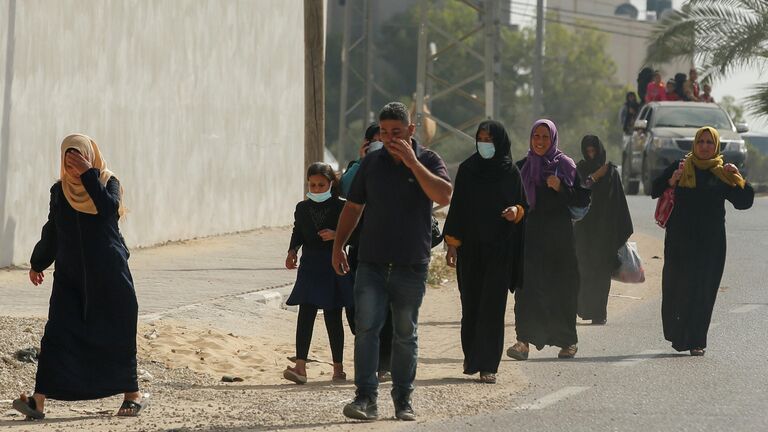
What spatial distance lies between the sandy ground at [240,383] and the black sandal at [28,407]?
0.07 m

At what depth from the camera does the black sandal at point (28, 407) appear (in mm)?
9297

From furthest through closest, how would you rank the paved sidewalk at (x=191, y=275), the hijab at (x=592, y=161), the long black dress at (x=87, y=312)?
the hijab at (x=592, y=161) → the paved sidewalk at (x=191, y=275) → the long black dress at (x=87, y=312)

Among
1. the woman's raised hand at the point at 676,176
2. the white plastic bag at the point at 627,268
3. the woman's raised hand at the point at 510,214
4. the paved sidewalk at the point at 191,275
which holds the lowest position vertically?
the paved sidewalk at the point at 191,275

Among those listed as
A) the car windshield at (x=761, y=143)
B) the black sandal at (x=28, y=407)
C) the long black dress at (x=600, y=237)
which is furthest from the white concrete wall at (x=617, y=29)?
the black sandal at (x=28, y=407)

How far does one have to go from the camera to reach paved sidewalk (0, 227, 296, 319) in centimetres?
1448

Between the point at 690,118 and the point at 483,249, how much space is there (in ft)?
74.0

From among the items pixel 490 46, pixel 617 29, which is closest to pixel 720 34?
pixel 490 46

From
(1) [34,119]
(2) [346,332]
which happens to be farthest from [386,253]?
(1) [34,119]

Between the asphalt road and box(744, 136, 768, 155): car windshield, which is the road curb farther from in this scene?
box(744, 136, 768, 155): car windshield

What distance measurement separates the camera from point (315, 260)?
11.2 m

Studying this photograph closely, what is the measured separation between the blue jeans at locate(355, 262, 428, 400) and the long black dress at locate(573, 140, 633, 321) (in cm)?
587

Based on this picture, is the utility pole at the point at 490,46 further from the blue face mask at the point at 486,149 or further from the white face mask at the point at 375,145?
the white face mask at the point at 375,145

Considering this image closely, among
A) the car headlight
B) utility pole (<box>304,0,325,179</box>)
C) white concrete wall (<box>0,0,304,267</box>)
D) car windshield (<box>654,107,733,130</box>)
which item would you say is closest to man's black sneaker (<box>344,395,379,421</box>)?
white concrete wall (<box>0,0,304,267</box>)

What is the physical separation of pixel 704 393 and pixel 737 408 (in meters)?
0.68
